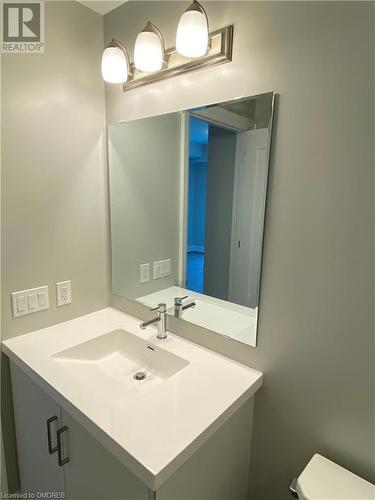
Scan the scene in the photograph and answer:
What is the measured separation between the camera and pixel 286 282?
1.08 meters

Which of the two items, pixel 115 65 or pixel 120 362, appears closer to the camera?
pixel 115 65

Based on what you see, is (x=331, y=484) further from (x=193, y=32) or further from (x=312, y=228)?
(x=193, y=32)

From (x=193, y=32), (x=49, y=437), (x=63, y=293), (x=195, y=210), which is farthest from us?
(x=63, y=293)

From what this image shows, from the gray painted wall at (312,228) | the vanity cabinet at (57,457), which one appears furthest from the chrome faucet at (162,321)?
the vanity cabinet at (57,457)

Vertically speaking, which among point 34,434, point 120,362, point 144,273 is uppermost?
point 144,273

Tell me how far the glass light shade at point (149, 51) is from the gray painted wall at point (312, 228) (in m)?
0.19

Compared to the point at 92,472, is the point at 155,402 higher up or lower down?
higher up

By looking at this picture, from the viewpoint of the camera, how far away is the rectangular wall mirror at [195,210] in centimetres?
115

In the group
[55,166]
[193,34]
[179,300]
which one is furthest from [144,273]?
[193,34]

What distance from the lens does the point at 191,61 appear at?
1.21 meters

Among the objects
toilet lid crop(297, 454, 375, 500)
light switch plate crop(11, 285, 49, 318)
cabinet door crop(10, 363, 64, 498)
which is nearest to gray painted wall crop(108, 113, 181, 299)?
light switch plate crop(11, 285, 49, 318)

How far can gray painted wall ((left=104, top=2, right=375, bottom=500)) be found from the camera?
890 mm

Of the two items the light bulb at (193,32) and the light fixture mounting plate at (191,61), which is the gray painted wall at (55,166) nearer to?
the light fixture mounting plate at (191,61)

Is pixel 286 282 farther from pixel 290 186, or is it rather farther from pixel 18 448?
pixel 18 448
